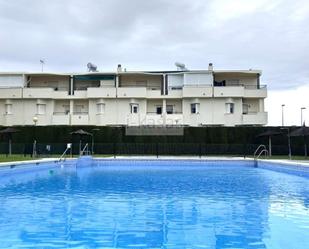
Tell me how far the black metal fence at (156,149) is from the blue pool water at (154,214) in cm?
1475

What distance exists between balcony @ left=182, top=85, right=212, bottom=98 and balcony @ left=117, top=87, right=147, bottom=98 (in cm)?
400

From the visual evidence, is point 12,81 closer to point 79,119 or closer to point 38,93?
point 38,93

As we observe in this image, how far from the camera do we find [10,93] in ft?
133

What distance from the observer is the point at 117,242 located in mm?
7055

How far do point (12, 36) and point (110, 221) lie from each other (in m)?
18.9

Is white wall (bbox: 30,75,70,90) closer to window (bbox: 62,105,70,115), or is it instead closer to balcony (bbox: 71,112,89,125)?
window (bbox: 62,105,70,115)

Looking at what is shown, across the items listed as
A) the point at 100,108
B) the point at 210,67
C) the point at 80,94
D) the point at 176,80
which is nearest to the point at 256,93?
the point at 210,67

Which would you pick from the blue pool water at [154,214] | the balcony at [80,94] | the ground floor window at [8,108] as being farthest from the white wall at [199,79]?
the blue pool water at [154,214]

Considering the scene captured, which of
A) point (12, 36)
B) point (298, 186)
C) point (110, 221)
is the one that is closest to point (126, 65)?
point (12, 36)

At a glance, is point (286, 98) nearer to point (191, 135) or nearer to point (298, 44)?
point (191, 135)

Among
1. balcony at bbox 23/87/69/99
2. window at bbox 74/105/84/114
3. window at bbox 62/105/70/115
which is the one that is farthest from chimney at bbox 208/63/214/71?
balcony at bbox 23/87/69/99

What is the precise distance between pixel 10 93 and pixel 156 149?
696 inches

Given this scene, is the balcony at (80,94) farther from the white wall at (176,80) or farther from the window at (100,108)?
the white wall at (176,80)

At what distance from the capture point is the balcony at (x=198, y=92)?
3897cm
